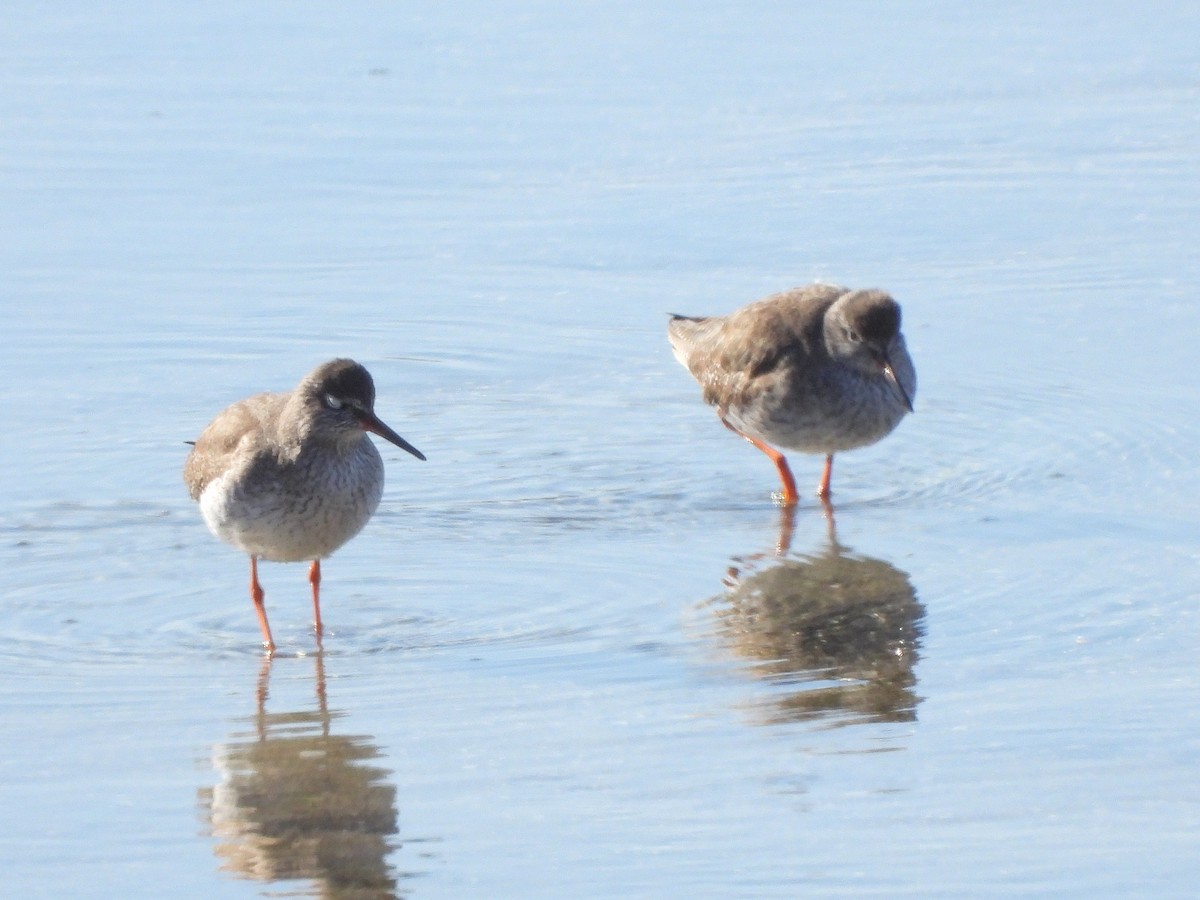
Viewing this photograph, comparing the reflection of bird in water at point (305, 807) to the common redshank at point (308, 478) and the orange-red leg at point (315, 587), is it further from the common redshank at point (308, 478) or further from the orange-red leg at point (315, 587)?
the common redshank at point (308, 478)

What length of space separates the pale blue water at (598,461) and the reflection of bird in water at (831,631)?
0.03 meters

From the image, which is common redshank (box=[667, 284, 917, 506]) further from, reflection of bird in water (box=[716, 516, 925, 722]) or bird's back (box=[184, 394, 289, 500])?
bird's back (box=[184, 394, 289, 500])

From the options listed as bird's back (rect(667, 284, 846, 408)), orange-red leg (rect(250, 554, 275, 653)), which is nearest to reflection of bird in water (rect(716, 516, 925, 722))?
bird's back (rect(667, 284, 846, 408))

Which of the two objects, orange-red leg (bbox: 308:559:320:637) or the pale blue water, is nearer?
the pale blue water

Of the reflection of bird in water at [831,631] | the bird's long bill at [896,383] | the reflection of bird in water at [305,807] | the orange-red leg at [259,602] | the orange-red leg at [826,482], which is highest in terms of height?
the bird's long bill at [896,383]

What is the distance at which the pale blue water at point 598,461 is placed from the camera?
18.7ft

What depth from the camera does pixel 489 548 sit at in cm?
823

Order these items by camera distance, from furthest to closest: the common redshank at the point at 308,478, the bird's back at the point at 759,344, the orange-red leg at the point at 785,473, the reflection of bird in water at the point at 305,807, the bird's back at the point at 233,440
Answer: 1. the bird's back at the point at 759,344
2. the orange-red leg at the point at 785,473
3. the bird's back at the point at 233,440
4. the common redshank at the point at 308,478
5. the reflection of bird in water at the point at 305,807

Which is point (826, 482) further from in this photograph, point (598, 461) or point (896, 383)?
point (598, 461)

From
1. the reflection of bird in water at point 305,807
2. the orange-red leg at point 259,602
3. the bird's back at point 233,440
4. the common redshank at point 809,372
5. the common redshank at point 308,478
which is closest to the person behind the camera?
the reflection of bird in water at point 305,807

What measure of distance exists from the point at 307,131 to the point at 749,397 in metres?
5.52

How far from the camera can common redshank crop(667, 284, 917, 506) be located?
30.5 feet

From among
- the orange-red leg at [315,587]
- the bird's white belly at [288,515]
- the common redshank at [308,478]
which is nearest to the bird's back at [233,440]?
the common redshank at [308,478]

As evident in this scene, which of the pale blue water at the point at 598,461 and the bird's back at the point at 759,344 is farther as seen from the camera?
the bird's back at the point at 759,344
